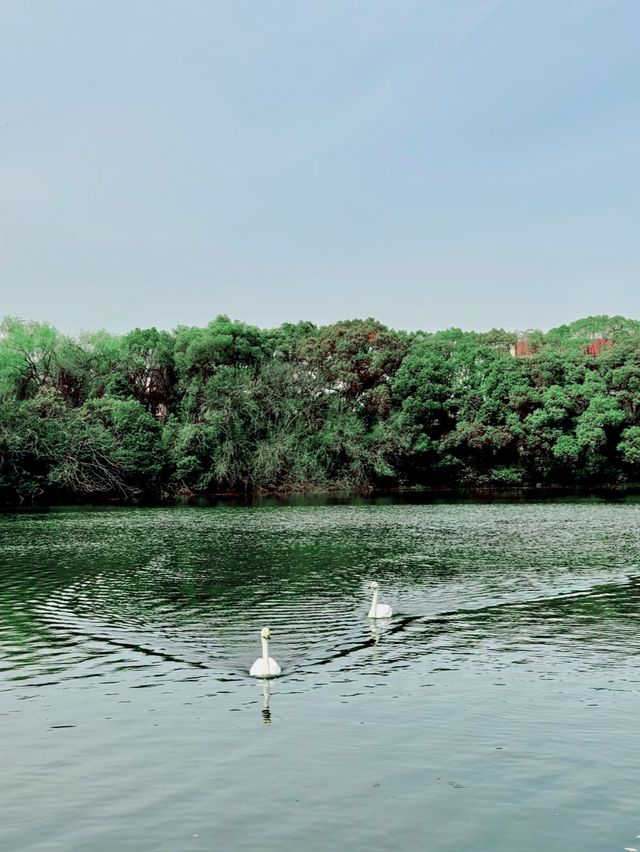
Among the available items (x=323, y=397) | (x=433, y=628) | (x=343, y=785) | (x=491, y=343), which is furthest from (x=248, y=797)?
(x=491, y=343)

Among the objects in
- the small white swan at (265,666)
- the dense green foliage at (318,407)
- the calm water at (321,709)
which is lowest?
the calm water at (321,709)

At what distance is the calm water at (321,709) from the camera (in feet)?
31.2

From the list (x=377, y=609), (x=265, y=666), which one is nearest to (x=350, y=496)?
(x=377, y=609)

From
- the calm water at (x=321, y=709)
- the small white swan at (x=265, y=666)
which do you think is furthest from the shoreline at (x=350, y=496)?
the small white swan at (x=265, y=666)

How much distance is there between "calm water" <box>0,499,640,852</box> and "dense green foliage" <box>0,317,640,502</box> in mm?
41246

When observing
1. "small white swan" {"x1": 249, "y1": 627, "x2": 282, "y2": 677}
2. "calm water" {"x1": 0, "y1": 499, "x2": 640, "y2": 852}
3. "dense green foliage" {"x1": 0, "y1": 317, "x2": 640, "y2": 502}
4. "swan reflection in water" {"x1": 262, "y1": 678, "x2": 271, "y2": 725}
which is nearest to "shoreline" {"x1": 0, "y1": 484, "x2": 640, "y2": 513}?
"dense green foliage" {"x1": 0, "y1": 317, "x2": 640, "y2": 502}

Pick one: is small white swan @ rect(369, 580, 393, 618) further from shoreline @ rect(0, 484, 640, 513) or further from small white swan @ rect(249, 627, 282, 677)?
shoreline @ rect(0, 484, 640, 513)

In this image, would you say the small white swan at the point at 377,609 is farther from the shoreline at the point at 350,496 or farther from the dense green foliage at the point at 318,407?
the dense green foliage at the point at 318,407

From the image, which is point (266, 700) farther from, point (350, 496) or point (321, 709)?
point (350, 496)

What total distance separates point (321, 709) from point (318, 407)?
67.8m

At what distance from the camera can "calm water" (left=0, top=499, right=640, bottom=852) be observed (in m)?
9.52

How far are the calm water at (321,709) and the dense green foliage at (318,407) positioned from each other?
41.2 meters

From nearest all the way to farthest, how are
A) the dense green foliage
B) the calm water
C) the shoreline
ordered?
1. the calm water
2. the shoreline
3. the dense green foliage

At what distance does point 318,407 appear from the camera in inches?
3191
